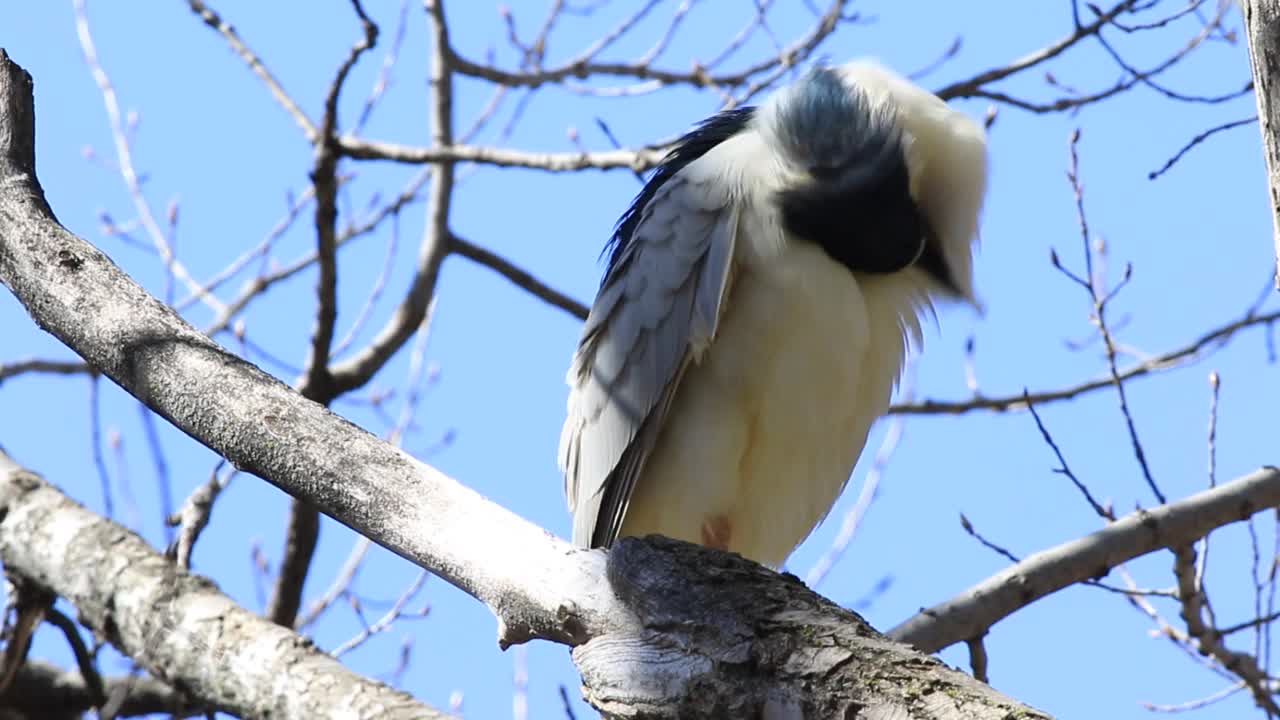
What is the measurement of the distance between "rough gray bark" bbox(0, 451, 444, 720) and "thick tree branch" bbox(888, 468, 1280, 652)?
1.63 metres

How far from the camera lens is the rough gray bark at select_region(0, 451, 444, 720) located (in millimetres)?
2434

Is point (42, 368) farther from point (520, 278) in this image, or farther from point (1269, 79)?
point (1269, 79)

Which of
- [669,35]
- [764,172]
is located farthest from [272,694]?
[669,35]

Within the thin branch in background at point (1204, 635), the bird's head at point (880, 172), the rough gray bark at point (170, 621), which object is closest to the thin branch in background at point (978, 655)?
the thin branch in background at point (1204, 635)

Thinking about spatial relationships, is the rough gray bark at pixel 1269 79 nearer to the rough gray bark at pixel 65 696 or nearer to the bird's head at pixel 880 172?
the bird's head at pixel 880 172

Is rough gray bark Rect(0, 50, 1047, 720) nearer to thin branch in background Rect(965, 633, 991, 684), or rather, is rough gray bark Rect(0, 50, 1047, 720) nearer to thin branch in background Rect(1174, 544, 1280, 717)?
thin branch in background Rect(965, 633, 991, 684)

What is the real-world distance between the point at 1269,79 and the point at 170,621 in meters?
2.32

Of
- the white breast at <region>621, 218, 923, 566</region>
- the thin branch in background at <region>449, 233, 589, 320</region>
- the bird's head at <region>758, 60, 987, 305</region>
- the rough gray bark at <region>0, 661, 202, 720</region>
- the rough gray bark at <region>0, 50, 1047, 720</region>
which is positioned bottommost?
the rough gray bark at <region>0, 50, 1047, 720</region>

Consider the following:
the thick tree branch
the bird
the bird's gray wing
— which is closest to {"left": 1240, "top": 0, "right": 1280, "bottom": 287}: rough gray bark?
the thick tree branch

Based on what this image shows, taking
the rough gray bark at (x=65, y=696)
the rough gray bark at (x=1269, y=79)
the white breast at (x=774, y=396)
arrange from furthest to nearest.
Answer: the rough gray bark at (x=65, y=696), the white breast at (x=774, y=396), the rough gray bark at (x=1269, y=79)

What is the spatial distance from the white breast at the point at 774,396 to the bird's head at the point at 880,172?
10cm

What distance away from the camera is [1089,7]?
4.66 metres

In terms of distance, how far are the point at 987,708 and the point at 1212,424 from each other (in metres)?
2.96

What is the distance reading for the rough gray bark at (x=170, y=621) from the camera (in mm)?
2434
